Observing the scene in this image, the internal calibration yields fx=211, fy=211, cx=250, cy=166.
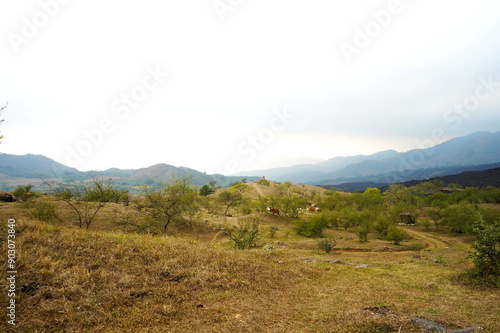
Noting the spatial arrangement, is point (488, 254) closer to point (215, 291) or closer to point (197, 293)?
point (215, 291)

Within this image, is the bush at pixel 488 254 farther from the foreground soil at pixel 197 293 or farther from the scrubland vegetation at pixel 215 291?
the foreground soil at pixel 197 293

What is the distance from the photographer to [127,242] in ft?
35.0

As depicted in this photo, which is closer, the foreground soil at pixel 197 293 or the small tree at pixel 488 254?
the foreground soil at pixel 197 293

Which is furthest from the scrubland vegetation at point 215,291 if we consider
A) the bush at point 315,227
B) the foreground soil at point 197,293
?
the bush at point 315,227

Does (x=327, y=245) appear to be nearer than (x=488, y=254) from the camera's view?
No

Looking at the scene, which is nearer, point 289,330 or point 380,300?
point 289,330

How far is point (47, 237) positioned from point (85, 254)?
2.33 meters

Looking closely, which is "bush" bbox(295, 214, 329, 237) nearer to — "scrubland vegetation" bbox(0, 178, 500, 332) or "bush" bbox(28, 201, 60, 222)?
"scrubland vegetation" bbox(0, 178, 500, 332)

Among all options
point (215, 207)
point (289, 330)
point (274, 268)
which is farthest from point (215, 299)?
point (215, 207)

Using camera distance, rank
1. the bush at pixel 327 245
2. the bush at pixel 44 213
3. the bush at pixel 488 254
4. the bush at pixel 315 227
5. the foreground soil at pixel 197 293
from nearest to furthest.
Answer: the foreground soil at pixel 197 293 → the bush at pixel 488 254 → the bush at pixel 44 213 → the bush at pixel 327 245 → the bush at pixel 315 227

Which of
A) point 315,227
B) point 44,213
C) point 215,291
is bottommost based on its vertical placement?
point 315,227

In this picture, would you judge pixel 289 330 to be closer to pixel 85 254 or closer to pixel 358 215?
pixel 85 254

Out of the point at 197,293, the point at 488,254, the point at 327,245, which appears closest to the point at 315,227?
the point at 327,245

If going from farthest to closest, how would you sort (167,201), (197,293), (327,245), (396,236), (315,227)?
(315,227) → (396,236) → (167,201) → (327,245) → (197,293)
